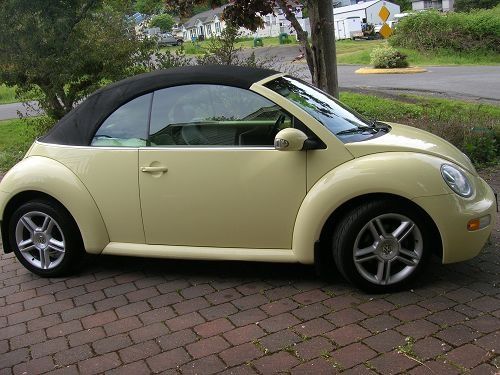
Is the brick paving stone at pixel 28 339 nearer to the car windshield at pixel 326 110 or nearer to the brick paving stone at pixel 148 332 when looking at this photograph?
the brick paving stone at pixel 148 332

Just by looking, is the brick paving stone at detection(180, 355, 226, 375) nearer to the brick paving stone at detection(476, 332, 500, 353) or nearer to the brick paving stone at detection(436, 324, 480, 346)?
the brick paving stone at detection(436, 324, 480, 346)

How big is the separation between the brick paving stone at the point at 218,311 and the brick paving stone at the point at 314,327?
518 mm

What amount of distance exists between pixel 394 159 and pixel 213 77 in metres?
1.45

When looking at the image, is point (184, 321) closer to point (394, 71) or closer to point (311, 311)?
point (311, 311)

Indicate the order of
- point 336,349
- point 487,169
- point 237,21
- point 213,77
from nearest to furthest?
point 336,349 < point 213,77 < point 487,169 < point 237,21

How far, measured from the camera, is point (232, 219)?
421 centimetres

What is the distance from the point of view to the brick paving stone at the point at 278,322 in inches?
144

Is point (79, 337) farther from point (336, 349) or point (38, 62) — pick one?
point (38, 62)

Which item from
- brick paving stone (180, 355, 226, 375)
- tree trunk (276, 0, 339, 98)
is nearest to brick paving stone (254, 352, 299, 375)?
brick paving stone (180, 355, 226, 375)

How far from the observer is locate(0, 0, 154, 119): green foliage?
32.2 feet

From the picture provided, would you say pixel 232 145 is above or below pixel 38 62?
below

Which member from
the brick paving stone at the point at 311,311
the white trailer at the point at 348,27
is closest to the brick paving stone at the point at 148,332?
the brick paving stone at the point at 311,311

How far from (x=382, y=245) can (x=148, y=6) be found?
771cm

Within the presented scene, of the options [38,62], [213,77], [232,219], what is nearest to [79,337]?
[232,219]
